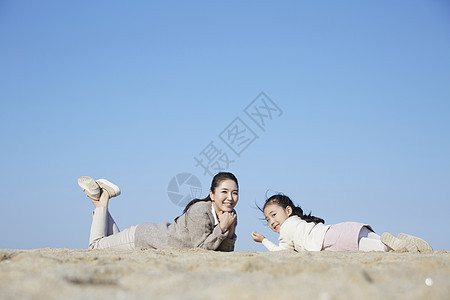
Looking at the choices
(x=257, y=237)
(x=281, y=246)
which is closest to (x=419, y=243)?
(x=281, y=246)

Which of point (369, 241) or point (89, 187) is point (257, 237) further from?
point (89, 187)

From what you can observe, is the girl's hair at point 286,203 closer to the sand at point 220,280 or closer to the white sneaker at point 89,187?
the white sneaker at point 89,187

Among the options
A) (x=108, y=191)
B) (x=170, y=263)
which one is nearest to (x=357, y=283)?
(x=170, y=263)

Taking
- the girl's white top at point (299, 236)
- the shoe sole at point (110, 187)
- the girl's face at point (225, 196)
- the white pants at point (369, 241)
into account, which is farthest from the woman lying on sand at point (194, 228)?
the white pants at point (369, 241)

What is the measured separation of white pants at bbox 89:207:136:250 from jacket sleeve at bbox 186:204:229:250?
2.72ft

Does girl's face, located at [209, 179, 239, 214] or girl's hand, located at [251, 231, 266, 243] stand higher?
girl's face, located at [209, 179, 239, 214]

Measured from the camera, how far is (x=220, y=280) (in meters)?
1.99

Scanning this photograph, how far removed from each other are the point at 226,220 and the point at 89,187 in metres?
1.94

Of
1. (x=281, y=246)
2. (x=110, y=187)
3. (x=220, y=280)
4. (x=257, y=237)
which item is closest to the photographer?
(x=220, y=280)

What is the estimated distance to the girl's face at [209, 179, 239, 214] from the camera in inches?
197

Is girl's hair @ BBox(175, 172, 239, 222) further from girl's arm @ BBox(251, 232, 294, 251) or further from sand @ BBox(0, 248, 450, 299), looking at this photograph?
sand @ BBox(0, 248, 450, 299)

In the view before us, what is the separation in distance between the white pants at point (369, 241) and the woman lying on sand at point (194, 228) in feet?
4.55

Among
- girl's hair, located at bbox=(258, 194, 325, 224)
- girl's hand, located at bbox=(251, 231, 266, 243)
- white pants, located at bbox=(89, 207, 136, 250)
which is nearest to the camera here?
white pants, located at bbox=(89, 207, 136, 250)

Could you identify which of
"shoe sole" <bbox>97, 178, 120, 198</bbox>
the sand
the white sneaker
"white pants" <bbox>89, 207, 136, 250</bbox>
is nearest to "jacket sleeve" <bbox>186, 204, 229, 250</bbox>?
"white pants" <bbox>89, 207, 136, 250</bbox>
